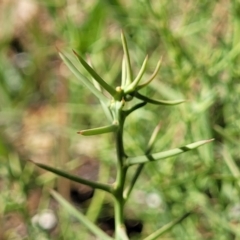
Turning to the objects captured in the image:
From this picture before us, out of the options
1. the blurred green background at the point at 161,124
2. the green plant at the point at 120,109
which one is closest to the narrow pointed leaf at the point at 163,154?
the green plant at the point at 120,109

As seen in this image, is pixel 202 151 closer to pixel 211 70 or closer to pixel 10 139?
pixel 211 70

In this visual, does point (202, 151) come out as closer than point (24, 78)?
Yes

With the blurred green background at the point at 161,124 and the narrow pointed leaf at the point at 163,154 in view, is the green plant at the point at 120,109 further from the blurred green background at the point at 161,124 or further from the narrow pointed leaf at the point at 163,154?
the blurred green background at the point at 161,124

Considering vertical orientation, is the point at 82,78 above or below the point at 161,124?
above

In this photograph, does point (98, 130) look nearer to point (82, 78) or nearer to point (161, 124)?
point (82, 78)

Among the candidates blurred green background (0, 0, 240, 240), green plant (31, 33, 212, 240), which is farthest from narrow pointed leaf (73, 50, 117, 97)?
blurred green background (0, 0, 240, 240)

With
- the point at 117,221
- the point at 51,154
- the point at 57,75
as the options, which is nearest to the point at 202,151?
the point at 117,221

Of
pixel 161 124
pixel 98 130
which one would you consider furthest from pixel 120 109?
pixel 161 124

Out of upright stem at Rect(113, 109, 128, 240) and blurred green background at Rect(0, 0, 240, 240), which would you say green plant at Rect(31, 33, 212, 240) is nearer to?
upright stem at Rect(113, 109, 128, 240)
